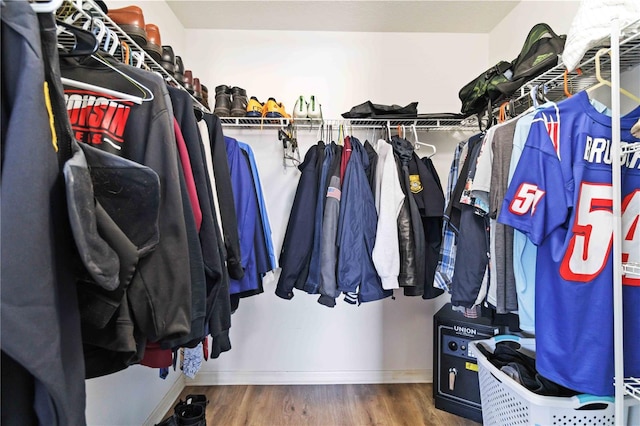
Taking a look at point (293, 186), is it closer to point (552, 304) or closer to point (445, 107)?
point (445, 107)

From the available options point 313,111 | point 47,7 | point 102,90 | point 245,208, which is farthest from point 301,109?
point 47,7

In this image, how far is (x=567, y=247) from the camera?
2.84 feet

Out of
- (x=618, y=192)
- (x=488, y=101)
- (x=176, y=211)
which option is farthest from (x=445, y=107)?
(x=176, y=211)

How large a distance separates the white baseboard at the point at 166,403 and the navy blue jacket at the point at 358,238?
1.25 meters

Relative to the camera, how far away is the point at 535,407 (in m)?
0.96

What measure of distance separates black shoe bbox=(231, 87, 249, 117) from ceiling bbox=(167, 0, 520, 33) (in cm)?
51

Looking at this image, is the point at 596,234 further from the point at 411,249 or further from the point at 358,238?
the point at 358,238

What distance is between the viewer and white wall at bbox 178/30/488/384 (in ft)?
6.61

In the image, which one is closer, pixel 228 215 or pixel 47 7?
pixel 47 7

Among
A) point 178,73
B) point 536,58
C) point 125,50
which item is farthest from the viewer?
point 178,73

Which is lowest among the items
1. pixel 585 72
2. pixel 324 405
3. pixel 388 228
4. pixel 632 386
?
pixel 324 405

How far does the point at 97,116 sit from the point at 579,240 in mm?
1298

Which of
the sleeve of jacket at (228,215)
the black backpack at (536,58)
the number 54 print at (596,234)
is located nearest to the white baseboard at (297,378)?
the sleeve of jacket at (228,215)

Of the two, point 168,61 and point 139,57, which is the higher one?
point 168,61
